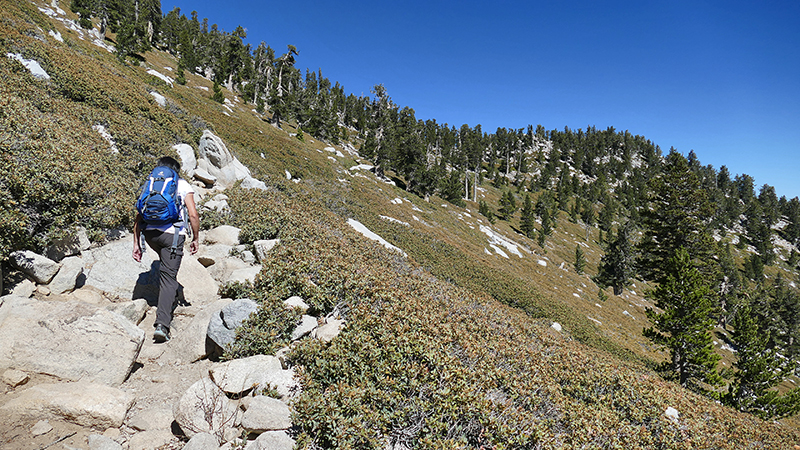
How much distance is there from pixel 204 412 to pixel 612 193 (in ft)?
471

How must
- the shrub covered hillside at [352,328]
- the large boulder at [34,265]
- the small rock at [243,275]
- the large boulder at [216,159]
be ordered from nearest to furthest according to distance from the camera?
the shrub covered hillside at [352,328], the large boulder at [34,265], the small rock at [243,275], the large boulder at [216,159]

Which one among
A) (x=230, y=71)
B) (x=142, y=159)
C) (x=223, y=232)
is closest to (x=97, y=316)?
(x=223, y=232)

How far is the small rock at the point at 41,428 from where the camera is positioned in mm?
3041

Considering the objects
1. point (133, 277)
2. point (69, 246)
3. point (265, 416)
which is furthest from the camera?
point (133, 277)

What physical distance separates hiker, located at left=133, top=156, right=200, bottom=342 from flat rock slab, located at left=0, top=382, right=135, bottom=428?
1510mm

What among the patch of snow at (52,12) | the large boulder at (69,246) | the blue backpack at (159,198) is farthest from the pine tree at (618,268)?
the patch of snow at (52,12)

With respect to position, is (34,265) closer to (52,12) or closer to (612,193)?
(52,12)

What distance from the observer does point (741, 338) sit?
28078mm

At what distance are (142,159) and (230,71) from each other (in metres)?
70.7

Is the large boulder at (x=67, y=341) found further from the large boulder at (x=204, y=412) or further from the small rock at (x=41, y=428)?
the large boulder at (x=204, y=412)

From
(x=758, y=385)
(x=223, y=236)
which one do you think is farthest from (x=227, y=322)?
(x=758, y=385)

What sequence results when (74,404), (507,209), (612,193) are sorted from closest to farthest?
(74,404)
(507,209)
(612,193)

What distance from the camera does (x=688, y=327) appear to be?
50.6 feet

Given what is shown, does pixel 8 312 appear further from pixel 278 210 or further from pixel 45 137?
pixel 278 210
